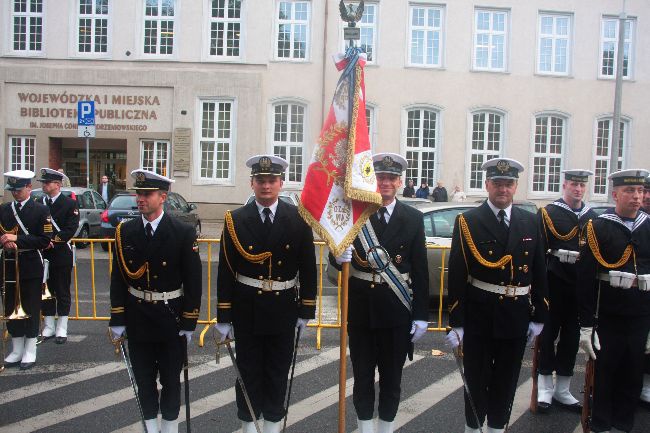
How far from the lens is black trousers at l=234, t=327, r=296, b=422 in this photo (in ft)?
14.4

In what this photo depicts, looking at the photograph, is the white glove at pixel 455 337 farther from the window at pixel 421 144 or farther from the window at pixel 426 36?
the window at pixel 426 36

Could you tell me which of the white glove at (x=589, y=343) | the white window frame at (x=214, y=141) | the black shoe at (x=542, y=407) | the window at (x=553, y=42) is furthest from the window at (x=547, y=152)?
the white glove at (x=589, y=343)

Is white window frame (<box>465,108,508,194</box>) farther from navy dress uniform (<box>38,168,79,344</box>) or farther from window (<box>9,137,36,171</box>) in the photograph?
navy dress uniform (<box>38,168,79,344</box>)

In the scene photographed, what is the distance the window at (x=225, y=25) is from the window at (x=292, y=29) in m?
1.69

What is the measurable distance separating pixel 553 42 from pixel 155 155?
1746 centimetres

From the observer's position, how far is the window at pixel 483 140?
2586cm

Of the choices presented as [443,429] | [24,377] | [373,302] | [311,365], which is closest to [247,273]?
[373,302]

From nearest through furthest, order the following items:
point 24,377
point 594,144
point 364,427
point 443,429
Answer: point 364,427, point 443,429, point 24,377, point 594,144

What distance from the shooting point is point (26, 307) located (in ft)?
22.0

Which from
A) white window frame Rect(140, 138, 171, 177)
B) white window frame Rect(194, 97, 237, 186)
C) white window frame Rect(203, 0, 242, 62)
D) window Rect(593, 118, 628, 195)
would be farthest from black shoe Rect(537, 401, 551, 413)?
window Rect(593, 118, 628, 195)

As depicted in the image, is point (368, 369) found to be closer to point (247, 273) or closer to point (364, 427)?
point (364, 427)

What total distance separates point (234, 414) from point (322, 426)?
2.69 ft

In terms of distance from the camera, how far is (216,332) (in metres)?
4.47

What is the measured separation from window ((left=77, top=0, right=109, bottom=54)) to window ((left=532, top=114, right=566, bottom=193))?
18555 mm
